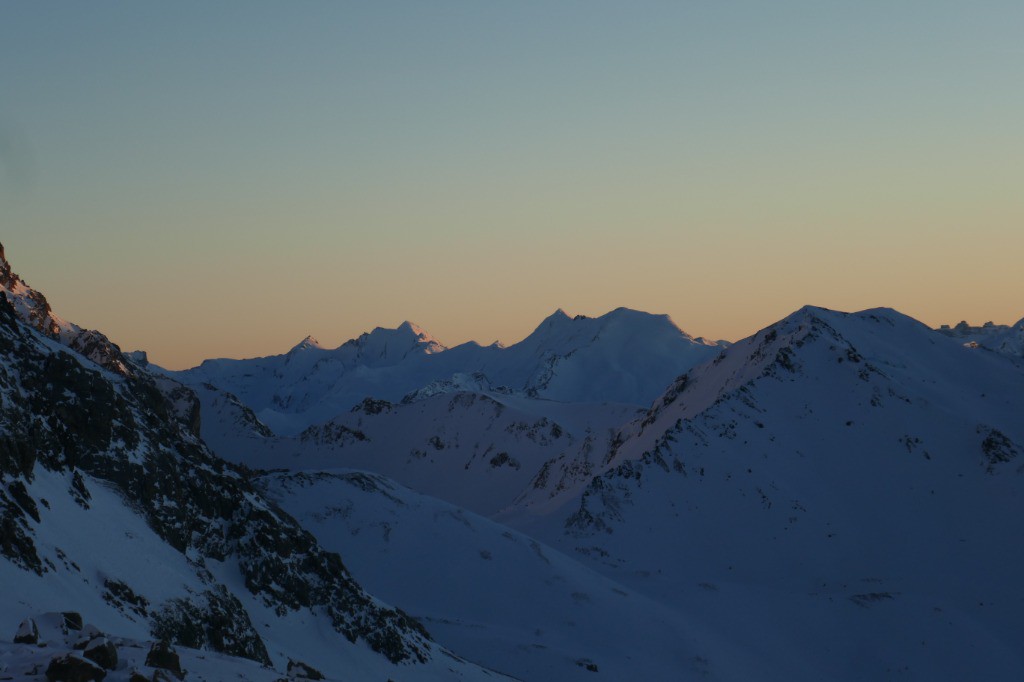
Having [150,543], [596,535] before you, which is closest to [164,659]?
[150,543]

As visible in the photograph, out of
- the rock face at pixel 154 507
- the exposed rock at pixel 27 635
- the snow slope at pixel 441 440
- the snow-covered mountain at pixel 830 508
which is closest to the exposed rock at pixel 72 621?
the exposed rock at pixel 27 635

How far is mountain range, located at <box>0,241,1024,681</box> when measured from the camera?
35.7m

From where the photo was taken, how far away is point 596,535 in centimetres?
8462

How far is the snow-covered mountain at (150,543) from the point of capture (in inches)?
1241

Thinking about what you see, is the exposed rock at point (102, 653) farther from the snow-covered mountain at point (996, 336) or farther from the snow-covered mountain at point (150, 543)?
the snow-covered mountain at point (996, 336)

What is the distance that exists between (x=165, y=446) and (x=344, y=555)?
27.6 meters

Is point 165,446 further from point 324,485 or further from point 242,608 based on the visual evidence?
point 324,485

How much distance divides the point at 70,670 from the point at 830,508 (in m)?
75.7

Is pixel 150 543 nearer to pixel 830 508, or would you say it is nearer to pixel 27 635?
pixel 27 635

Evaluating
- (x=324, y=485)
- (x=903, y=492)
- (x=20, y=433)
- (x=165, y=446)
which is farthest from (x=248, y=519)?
(x=903, y=492)

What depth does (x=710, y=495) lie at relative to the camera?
87375 millimetres

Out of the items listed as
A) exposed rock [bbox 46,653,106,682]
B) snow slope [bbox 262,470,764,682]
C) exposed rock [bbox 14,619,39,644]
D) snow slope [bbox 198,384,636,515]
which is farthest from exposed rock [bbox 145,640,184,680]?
snow slope [bbox 198,384,636,515]

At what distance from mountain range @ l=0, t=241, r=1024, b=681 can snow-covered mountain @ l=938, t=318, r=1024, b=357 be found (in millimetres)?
46963

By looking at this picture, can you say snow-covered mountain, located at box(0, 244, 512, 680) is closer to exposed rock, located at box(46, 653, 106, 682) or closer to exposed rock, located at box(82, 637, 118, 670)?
exposed rock, located at box(82, 637, 118, 670)
